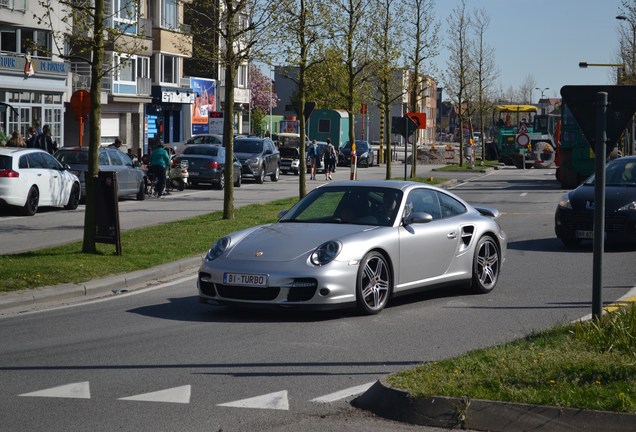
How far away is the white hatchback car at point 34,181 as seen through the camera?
2505 centimetres

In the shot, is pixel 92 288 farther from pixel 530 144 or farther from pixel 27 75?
pixel 530 144

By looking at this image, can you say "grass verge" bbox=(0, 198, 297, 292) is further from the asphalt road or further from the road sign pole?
the road sign pole

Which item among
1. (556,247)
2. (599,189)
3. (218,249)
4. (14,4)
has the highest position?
(14,4)

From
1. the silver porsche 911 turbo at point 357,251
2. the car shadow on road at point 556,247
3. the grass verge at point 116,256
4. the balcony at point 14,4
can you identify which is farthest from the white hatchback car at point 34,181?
the balcony at point 14,4

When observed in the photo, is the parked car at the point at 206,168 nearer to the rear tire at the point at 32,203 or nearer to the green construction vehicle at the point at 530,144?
the rear tire at the point at 32,203

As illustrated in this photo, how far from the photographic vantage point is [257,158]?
44.3 metres

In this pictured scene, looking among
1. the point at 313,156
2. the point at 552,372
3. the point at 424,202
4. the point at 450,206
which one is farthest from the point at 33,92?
the point at 552,372

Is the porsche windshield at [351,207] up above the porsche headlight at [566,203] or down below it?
above

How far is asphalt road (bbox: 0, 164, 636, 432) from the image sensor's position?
721 cm

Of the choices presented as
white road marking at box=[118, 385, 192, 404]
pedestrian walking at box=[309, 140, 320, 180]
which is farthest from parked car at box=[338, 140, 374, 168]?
white road marking at box=[118, 385, 192, 404]

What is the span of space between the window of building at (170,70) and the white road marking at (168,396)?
198ft

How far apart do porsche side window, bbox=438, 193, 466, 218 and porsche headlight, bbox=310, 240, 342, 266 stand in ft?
7.07

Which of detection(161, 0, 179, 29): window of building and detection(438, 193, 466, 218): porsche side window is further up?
detection(161, 0, 179, 29): window of building

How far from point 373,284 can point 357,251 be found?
45 cm
